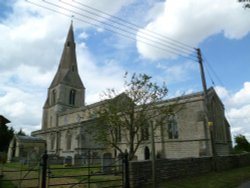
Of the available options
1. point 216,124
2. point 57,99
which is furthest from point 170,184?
point 57,99

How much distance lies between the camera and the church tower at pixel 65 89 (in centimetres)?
5588

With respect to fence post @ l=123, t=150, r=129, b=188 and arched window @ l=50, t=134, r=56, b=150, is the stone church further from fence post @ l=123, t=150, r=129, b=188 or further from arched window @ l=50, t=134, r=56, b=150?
fence post @ l=123, t=150, r=129, b=188

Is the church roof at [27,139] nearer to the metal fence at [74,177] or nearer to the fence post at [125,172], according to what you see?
the metal fence at [74,177]

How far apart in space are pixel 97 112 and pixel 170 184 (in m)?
10.5

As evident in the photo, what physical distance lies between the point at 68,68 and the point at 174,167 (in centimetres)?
5045

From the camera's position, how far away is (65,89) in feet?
185

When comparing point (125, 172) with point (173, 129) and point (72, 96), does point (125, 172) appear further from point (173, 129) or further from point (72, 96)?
point (72, 96)

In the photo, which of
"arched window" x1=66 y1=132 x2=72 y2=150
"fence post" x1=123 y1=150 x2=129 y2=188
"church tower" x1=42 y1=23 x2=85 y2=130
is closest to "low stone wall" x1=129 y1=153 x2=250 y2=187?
"fence post" x1=123 y1=150 x2=129 y2=188

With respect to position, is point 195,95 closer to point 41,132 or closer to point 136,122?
point 136,122

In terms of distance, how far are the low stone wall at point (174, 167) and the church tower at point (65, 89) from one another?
4374 centimetres

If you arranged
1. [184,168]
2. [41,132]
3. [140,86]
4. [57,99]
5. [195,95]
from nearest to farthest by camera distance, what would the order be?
[184,168] < [140,86] < [195,95] < [41,132] < [57,99]

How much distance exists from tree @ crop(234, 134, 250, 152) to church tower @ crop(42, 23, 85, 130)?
38.1m

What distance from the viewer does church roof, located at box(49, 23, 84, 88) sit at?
5771 centimetres

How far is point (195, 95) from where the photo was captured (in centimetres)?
2920
